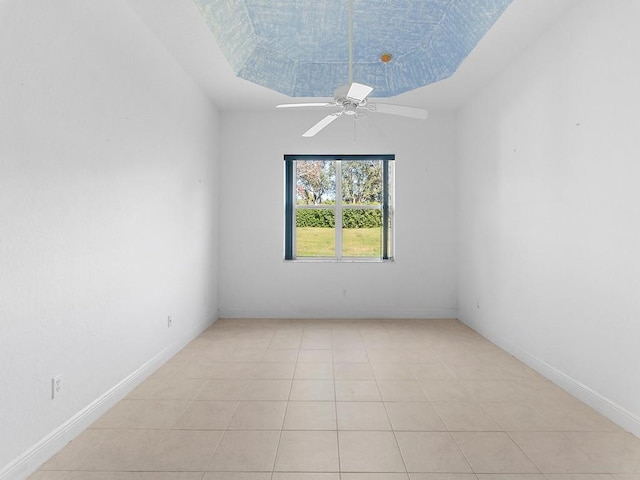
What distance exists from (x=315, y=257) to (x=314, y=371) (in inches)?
86.9

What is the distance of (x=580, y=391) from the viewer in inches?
100

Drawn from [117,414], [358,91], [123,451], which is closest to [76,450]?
[123,451]

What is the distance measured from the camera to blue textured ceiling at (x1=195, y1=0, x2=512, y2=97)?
2.98 m

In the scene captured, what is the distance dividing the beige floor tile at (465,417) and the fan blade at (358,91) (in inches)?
83.0

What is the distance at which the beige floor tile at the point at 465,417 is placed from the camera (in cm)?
217

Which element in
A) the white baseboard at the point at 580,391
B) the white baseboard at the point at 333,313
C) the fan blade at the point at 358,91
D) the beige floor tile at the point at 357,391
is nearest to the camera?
the white baseboard at the point at 580,391

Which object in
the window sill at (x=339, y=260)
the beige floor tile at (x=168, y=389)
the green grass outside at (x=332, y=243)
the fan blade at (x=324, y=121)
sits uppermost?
the fan blade at (x=324, y=121)

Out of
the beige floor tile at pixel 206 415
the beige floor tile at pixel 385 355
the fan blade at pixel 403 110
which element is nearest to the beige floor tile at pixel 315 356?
the beige floor tile at pixel 385 355

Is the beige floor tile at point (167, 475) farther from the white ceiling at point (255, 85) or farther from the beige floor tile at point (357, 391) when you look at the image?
the white ceiling at point (255, 85)

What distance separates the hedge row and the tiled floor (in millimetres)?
2041

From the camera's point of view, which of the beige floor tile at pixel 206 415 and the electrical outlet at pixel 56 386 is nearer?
the electrical outlet at pixel 56 386

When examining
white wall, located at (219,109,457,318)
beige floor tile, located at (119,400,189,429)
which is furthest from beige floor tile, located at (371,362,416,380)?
white wall, located at (219,109,457,318)

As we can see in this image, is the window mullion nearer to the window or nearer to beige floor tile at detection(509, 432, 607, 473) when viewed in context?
the window

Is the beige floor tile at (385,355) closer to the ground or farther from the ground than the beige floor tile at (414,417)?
closer to the ground
